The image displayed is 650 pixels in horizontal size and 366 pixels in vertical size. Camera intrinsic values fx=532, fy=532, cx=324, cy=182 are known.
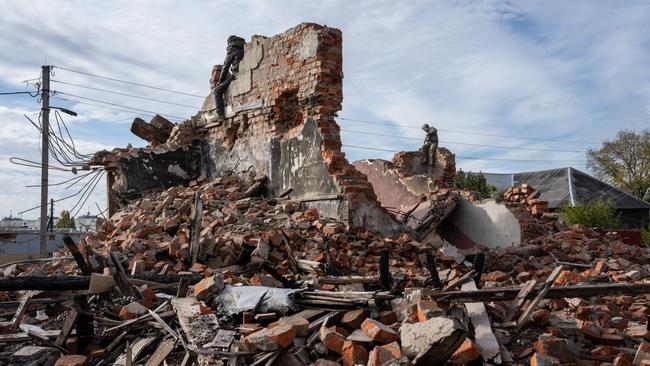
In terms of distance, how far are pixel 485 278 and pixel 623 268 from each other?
2.27 m

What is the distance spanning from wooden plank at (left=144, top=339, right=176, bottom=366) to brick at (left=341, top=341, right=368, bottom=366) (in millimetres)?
1263

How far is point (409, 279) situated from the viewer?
5809 millimetres

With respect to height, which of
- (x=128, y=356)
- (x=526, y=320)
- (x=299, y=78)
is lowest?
(x=128, y=356)

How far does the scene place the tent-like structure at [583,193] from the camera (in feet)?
85.8

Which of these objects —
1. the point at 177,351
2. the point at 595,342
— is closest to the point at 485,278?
the point at 595,342

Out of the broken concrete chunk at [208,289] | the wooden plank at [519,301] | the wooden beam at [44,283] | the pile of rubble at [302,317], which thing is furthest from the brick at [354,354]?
the wooden beam at [44,283]

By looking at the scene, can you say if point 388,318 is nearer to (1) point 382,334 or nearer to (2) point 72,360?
(1) point 382,334

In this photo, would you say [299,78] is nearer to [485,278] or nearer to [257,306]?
[485,278]

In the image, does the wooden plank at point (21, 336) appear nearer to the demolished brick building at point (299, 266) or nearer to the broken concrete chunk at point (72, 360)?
the demolished brick building at point (299, 266)

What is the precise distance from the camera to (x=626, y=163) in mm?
33094

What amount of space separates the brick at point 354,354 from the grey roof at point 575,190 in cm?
2468

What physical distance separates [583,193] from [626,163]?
7650 millimetres

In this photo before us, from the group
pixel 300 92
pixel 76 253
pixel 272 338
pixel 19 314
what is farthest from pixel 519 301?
pixel 300 92

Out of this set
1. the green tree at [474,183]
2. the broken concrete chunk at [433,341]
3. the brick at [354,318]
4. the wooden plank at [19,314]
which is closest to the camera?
the broken concrete chunk at [433,341]
